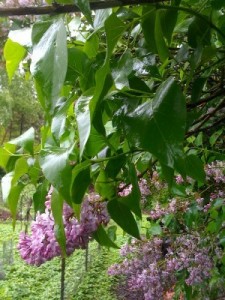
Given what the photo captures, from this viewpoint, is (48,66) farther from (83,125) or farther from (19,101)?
(19,101)

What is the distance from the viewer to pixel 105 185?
515 mm

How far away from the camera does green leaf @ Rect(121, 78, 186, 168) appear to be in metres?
0.30

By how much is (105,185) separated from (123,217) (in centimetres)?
8

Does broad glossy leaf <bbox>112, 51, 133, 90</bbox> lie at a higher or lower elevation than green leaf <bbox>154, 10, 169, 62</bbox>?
lower

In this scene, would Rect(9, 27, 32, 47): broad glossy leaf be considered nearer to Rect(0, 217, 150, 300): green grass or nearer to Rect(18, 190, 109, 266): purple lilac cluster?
Rect(18, 190, 109, 266): purple lilac cluster

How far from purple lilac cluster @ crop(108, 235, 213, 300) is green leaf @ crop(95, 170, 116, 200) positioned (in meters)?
1.19

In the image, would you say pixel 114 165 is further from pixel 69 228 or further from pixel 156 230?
pixel 156 230

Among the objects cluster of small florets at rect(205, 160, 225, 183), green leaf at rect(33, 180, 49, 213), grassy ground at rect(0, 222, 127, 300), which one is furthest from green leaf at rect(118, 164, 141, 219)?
grassy ground at rect(0, 222, 127, 300)

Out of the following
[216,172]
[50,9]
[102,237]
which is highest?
[216,172]

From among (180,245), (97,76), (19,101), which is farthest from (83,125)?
(19,101)

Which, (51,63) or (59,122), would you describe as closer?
(51,63)

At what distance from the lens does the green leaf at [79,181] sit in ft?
1.33

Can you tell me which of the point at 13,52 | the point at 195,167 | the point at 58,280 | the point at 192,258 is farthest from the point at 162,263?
the point at 58,280

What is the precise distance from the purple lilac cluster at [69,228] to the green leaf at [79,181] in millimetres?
142
